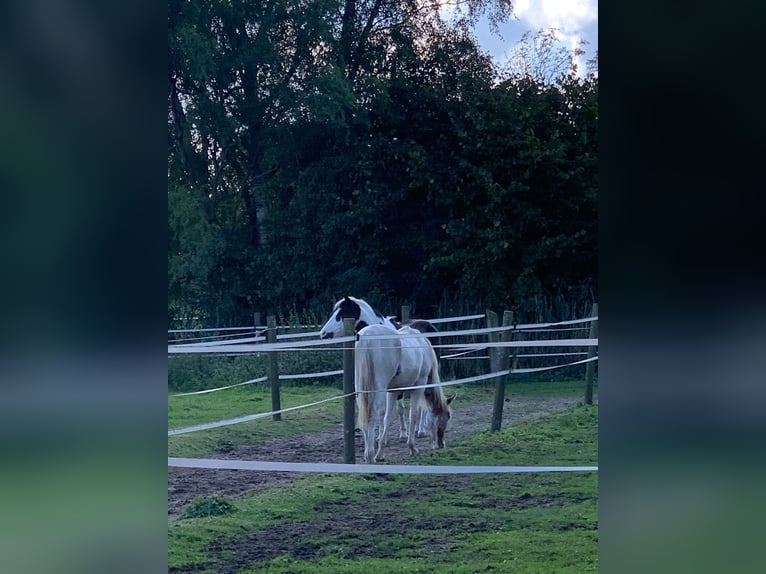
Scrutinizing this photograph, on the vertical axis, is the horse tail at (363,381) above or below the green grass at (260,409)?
above

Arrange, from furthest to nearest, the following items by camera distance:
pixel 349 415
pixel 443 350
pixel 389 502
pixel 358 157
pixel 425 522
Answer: pixel 358 157
pixel 443 350
pixel 349 415
pixel 389 502
pixel 425 522

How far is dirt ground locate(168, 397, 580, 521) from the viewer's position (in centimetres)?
384

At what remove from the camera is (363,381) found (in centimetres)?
401

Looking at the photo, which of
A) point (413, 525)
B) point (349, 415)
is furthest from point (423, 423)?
point (413, 525)

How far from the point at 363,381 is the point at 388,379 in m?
0.20

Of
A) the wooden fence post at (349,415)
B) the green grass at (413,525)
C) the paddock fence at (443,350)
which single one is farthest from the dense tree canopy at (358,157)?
the wooden fence post at (349,415)

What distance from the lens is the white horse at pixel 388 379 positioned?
398 cm

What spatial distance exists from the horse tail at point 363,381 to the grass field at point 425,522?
306mm

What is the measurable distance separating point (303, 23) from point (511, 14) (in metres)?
1.76
